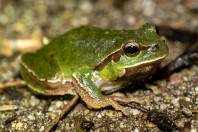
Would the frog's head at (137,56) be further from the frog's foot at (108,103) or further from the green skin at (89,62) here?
the frog's foot at (108,103)

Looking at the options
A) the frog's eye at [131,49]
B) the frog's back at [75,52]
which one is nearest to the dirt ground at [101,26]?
the frog's back at [75,52]

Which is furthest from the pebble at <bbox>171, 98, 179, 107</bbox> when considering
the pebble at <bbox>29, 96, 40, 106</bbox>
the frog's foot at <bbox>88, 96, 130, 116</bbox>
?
the pebble at <bbox>29, 96, 40, 106</bbox>

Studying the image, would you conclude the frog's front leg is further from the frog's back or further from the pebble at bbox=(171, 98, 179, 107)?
the pebble at bbox=(171, 98, 179, 107)

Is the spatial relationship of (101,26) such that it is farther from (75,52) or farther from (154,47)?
(154,47)

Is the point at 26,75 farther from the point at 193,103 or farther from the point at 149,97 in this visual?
the point at 193,103

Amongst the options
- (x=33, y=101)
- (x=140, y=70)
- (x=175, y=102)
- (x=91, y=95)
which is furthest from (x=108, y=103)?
(x=33, y=101)

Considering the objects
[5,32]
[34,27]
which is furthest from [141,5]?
[5,32]
